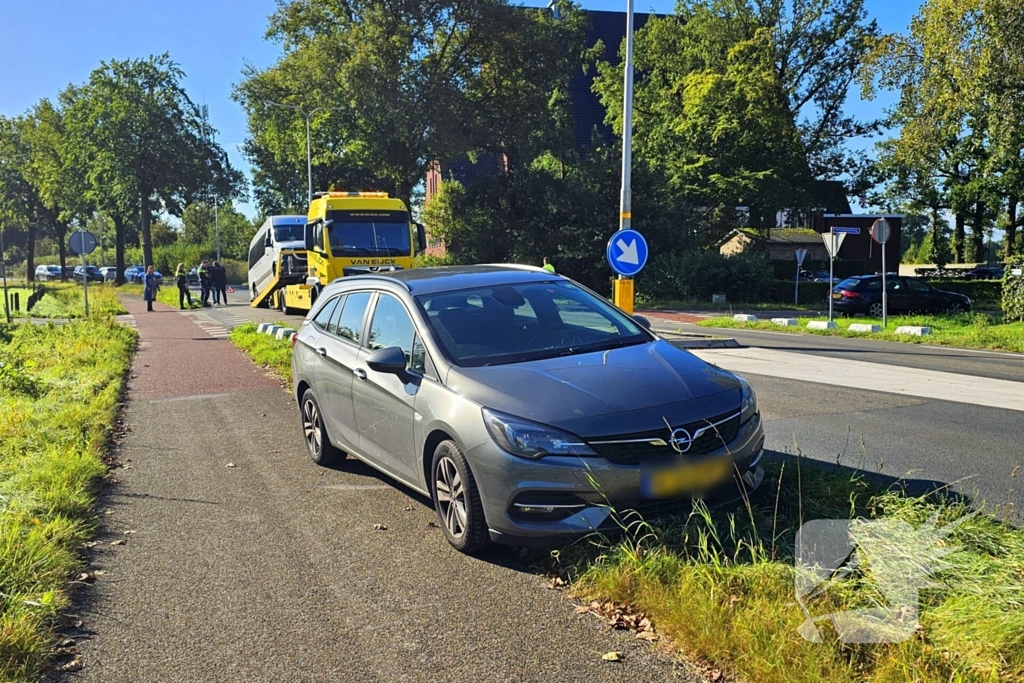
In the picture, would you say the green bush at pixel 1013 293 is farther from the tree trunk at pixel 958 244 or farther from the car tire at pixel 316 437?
the tree trunk at pixel 958 244

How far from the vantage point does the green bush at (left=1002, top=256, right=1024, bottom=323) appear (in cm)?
1983

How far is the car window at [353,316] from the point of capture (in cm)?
661

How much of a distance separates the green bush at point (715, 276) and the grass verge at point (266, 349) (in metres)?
19.3

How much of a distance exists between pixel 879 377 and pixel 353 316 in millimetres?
7606

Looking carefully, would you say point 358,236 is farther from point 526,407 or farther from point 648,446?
point 648,446

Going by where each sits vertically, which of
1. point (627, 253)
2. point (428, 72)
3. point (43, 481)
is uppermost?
point (428, 72)

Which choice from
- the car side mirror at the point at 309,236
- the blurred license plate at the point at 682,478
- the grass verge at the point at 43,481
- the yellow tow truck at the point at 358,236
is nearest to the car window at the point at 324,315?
Answer: the grass verge at the point at 43,481

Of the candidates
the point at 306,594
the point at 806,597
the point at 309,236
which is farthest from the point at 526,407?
the point at 309,236

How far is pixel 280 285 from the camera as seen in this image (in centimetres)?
3127

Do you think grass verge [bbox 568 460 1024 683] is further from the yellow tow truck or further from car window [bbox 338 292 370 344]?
the yellow tow truck

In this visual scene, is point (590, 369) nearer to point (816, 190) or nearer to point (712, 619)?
point (712, 619)

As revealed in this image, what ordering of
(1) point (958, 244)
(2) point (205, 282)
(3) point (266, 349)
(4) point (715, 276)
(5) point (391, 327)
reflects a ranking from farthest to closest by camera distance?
(1) point (958, 244) → (2) point (205, 282) → (4) point (715, 276) → (3) point (266, 349) → (5) point (391, 327)

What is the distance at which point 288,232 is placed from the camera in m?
32.7

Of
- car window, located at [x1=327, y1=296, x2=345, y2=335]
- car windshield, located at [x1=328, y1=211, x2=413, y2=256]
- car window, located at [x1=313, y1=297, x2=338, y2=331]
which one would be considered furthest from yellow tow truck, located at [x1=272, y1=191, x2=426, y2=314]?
car window, located at [x1=327, y1=296, x2=345, y2=335]
